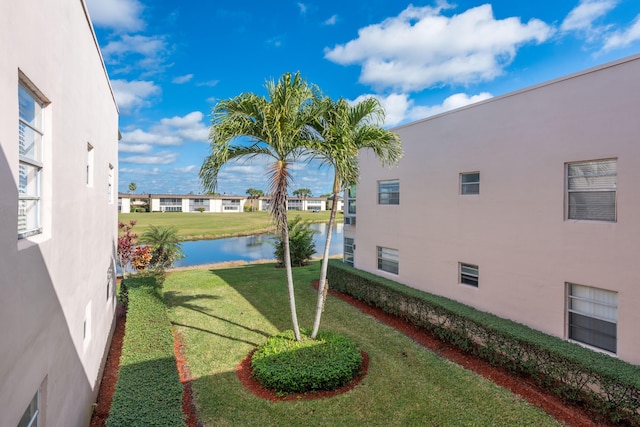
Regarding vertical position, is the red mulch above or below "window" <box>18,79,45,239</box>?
below

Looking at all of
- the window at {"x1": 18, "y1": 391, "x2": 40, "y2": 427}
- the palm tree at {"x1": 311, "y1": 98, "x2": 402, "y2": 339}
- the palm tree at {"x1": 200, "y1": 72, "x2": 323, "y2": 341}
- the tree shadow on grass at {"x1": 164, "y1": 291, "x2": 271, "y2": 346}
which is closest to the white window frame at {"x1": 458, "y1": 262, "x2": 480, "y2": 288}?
the palm tree at {"x1": 311, "y1": 98, "x2": 402, "y2": 339}

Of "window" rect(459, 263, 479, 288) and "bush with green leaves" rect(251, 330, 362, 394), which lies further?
"window" rect(459, 263, 479, 288)

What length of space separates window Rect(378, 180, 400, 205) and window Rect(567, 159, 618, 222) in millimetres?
5064

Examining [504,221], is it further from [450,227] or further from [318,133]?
[318,133]

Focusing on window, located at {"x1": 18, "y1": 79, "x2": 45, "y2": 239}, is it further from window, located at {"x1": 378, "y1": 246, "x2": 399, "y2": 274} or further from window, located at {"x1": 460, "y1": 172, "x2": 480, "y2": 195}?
window, located at {"x1": 378, "y1": 246, "x2": 399, "y2": 274}

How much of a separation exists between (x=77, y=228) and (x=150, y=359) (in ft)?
8.17

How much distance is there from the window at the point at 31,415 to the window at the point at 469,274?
28.5 feet

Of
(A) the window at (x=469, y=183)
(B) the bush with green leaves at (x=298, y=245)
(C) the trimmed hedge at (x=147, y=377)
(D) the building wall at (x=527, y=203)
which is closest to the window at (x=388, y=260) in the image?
(D) the building wall at (x=527, y=203)

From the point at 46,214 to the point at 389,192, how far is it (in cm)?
964

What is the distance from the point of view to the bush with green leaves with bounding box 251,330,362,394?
5758 mm

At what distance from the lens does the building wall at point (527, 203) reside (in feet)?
18.5

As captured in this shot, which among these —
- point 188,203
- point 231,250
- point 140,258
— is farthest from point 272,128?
point 188,203

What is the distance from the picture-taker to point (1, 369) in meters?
2.14

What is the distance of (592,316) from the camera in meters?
6.15
